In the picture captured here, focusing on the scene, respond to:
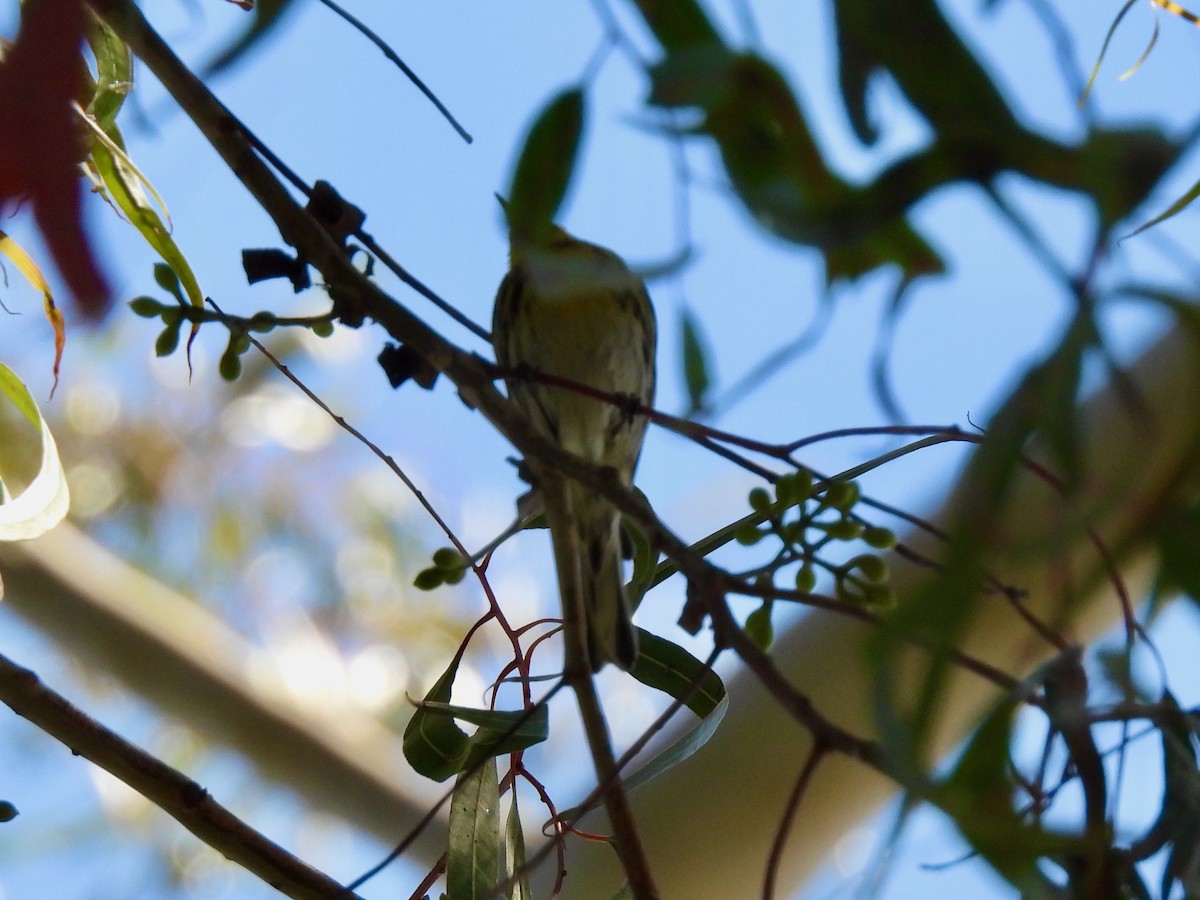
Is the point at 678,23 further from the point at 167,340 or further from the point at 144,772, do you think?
the point at 144,772

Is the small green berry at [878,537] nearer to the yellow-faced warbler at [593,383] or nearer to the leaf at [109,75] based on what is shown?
the yellow-faced warbler at [593,383]

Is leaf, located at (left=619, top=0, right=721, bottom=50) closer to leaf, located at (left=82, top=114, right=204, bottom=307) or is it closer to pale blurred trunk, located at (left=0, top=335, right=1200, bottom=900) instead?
leaf, located at (left=82, top=114, right=204, bottom=307)

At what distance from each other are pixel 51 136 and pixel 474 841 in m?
0.76

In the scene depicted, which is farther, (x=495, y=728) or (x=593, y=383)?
(x=593, y=383)

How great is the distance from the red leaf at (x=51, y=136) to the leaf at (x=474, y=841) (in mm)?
676

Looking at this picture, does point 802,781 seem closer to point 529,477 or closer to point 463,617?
point 529,477

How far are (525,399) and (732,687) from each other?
4.25 feet

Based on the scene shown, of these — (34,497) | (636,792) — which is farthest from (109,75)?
(636,792)

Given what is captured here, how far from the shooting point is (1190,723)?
0.70 meters

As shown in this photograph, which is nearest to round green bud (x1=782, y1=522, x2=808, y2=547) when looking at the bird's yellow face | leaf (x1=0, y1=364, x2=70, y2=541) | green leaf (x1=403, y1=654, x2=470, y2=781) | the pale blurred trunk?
green leaf (x1=403, y1=654, x2=470, y2=781)

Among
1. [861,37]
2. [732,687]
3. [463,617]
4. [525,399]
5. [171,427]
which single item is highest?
[171,427]

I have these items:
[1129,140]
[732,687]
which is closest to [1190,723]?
[1129,140]

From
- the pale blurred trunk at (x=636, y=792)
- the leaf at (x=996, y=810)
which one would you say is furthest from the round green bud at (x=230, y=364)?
the pale blurred trunk at (x=636, y=792)

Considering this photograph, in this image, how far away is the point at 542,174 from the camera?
1.91ft
